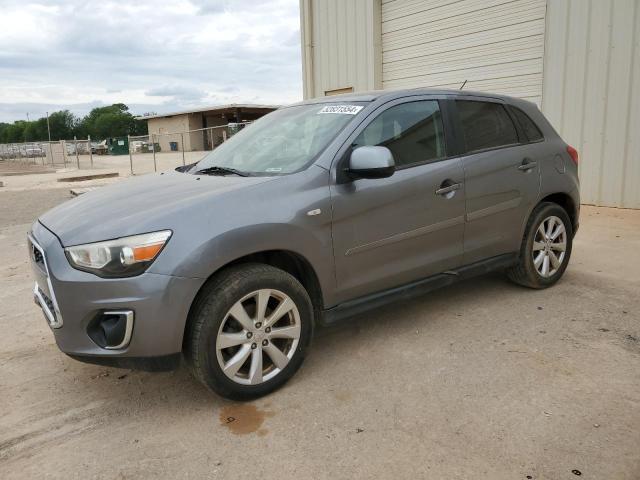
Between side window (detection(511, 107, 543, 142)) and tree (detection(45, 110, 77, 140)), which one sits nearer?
side window (detection(511, 107, 543, 142))

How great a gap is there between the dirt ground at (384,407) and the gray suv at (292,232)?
328 millimetres

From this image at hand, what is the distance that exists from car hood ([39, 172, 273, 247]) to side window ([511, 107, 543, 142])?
2396 mm

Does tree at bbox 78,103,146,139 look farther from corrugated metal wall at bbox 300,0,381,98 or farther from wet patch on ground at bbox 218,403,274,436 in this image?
wet patch on ground at bbox 218,403,274,436

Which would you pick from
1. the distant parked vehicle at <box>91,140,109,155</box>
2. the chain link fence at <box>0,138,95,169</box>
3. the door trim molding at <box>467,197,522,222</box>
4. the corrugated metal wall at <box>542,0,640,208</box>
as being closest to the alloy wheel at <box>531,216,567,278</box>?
the door trim molding at <box>467,197,522,222</box>

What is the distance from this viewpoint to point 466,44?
9.77 meters

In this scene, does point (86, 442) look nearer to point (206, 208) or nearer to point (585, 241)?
point (206, 208)

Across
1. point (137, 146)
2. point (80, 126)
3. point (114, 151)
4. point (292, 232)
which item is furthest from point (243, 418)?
point (80, 126)

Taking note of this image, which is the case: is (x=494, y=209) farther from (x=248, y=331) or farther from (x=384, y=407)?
(x=248, y=331)

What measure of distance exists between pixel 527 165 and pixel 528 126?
398 mm

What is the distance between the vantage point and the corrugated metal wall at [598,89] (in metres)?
7.73

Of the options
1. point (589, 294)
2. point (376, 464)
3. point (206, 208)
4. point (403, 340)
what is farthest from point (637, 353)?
point (206, 208)

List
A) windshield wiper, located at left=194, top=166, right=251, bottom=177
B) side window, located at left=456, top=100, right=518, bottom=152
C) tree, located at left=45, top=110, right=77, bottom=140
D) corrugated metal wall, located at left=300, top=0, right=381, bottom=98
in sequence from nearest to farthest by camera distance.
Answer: windshield wiper, located at left=194, top=166, right=251, bottom=177 < side window, located at left=456, top=100, right=518, bottom=152 < corrugated metal wall, located at left=300, top=0, right=381, bottom=98 < tree, located at left=45, top=110, right=77, bottom=140

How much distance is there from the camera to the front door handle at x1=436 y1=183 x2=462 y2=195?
367 centimetres

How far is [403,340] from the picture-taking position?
12.1 ft
